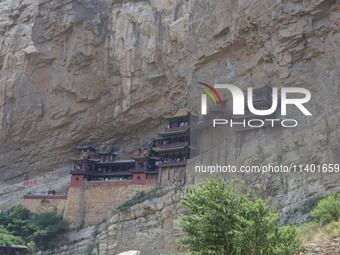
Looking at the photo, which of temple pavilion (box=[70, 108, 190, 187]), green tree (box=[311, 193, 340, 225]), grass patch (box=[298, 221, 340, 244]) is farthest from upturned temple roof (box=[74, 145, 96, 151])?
grass patch (box=[298, 221, 340, 244])

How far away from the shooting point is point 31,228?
29016 mm

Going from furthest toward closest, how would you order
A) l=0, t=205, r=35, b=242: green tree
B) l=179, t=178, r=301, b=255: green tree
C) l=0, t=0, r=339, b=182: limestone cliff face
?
1. l=0, t=0, r=339, b=182: limestone cliff face
2. l=0, t=205, r=35, b=242: green tree
3. l=179, t=178, r=301, b=255: green tree

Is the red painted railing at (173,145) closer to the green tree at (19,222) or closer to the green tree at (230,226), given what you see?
the green tree at (19,222)

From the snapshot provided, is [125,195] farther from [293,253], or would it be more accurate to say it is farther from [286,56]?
[293,253]

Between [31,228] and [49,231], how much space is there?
1694 mm

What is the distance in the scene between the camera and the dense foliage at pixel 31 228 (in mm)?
28047

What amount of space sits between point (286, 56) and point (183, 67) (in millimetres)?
7852

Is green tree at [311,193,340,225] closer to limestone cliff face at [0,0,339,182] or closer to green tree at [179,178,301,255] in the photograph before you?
green tree at [179,178,301,255]

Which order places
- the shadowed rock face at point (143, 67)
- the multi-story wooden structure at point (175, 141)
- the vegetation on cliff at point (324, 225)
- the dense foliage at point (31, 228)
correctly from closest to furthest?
the vegetation on cliff at point (324, 225), the shadowed rock face at point (143, 67), the dense foliage at point (31, 228), the multi-story wooden structure at point (175, 141)

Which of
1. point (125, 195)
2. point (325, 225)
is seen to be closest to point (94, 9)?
point (125, 195)

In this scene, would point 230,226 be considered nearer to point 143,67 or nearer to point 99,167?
point 143,67

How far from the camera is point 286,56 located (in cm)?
2503

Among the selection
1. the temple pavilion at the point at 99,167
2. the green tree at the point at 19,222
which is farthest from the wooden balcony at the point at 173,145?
the green tree at the point at 19,222

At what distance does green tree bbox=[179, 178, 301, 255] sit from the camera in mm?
9750
